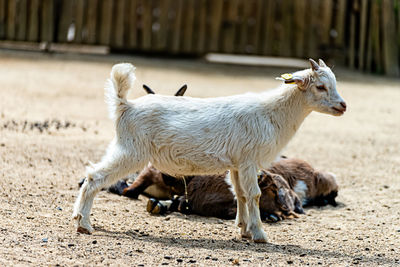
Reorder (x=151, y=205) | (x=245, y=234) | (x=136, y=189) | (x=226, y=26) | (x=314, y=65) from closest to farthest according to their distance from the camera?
1. (x=314, y=65)
2. (x=245, y=234)
3. (x=151, y=205)
4. (x=136, y=189)
5. (x=226, y=26)

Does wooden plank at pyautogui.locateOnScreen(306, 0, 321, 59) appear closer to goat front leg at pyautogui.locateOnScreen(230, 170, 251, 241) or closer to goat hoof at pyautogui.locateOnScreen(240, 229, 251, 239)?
goat front leg at pyautogui.locateOnScreen(230, 170, 251, 241)

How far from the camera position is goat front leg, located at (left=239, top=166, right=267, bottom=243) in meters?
6.19

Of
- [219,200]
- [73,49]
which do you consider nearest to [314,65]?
[219,200]

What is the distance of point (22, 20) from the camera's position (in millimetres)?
17375

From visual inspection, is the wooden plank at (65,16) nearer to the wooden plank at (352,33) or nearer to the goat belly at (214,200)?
the wooden plank at (352,33)

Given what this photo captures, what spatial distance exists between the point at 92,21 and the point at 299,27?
18.4ft

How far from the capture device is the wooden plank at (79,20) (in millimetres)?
17578

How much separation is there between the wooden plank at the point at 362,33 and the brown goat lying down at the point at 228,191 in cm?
1039

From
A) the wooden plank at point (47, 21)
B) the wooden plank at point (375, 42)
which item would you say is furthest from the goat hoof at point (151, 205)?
the wooden plank at point (375, 42)

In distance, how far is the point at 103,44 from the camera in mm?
17766

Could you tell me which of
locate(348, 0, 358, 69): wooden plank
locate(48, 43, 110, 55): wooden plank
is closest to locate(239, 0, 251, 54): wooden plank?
locate(348, 0, 358, 69): wooden plank

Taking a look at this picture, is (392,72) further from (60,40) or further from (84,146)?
(84,146)

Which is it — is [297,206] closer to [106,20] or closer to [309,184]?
[309,184]

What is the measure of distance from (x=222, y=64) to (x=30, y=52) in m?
5.18
